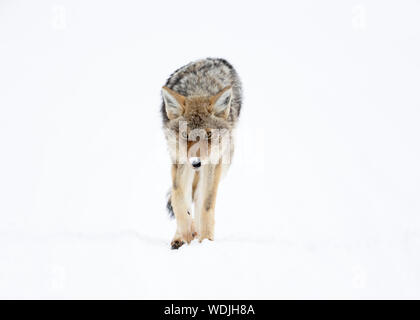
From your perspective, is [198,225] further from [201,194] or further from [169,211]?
[169,211]

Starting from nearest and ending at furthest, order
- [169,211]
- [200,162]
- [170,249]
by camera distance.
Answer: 1. [200,162]
2. [170,249]
3. [169,211]

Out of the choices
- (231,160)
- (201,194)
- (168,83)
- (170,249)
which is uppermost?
(168,83)

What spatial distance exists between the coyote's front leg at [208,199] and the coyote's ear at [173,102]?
101 centimetres

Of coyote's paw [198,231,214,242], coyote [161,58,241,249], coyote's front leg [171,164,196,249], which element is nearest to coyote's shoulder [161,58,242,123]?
coyote [161,58,241,249]

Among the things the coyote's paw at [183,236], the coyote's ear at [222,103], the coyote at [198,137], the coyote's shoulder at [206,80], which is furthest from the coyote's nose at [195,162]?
the coyote's paw at [183,236]

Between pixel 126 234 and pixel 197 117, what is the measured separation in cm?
249

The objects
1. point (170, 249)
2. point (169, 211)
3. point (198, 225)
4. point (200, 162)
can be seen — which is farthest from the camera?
point (169, 211)

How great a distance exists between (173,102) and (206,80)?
3.74 feet

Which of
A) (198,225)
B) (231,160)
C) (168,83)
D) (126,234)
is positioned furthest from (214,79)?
(126,234)

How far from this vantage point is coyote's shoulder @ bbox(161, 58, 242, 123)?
8086 mm

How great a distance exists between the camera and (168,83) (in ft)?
27.9

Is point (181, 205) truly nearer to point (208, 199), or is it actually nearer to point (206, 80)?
point (208, 199)

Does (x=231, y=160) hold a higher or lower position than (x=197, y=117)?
lower

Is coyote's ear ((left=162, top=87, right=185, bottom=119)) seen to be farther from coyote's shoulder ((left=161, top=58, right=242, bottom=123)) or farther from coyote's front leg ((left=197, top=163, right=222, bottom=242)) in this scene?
coyote's front leg ((left=197, top=163, right=222, bottom=242))
